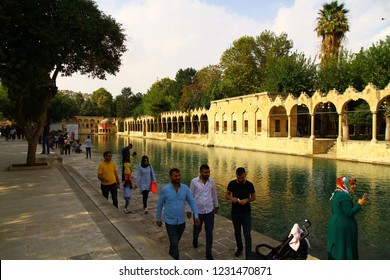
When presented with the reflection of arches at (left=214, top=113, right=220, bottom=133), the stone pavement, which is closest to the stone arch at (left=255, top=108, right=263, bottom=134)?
the reflection of arches at (left=214, top=113, right=220, bottom=133)

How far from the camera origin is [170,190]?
454 centimetres

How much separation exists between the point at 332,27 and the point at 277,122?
1102cm

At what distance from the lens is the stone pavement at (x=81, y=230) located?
4.50 metres

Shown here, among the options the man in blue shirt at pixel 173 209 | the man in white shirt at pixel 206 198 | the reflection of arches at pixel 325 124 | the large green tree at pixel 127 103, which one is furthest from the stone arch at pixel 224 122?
the large green tree at pixel 127 103

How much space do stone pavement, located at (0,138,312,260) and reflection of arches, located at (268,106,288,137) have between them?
22.2 m

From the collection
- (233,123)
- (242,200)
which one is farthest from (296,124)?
(242,200)

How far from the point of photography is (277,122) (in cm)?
3016

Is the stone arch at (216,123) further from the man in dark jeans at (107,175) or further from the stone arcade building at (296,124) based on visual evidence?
the man in dark jeans at (107,175)

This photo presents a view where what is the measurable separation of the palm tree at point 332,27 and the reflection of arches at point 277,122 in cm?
776

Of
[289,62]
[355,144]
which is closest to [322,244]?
[355,144]

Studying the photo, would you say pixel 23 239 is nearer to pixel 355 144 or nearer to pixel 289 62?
pixel 355 144

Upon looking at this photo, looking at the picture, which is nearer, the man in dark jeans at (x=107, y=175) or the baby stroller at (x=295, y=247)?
the baby stroller at (x=295, y=247)

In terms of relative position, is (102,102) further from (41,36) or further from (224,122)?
(41,36)

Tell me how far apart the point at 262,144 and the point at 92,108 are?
81.4 metres
